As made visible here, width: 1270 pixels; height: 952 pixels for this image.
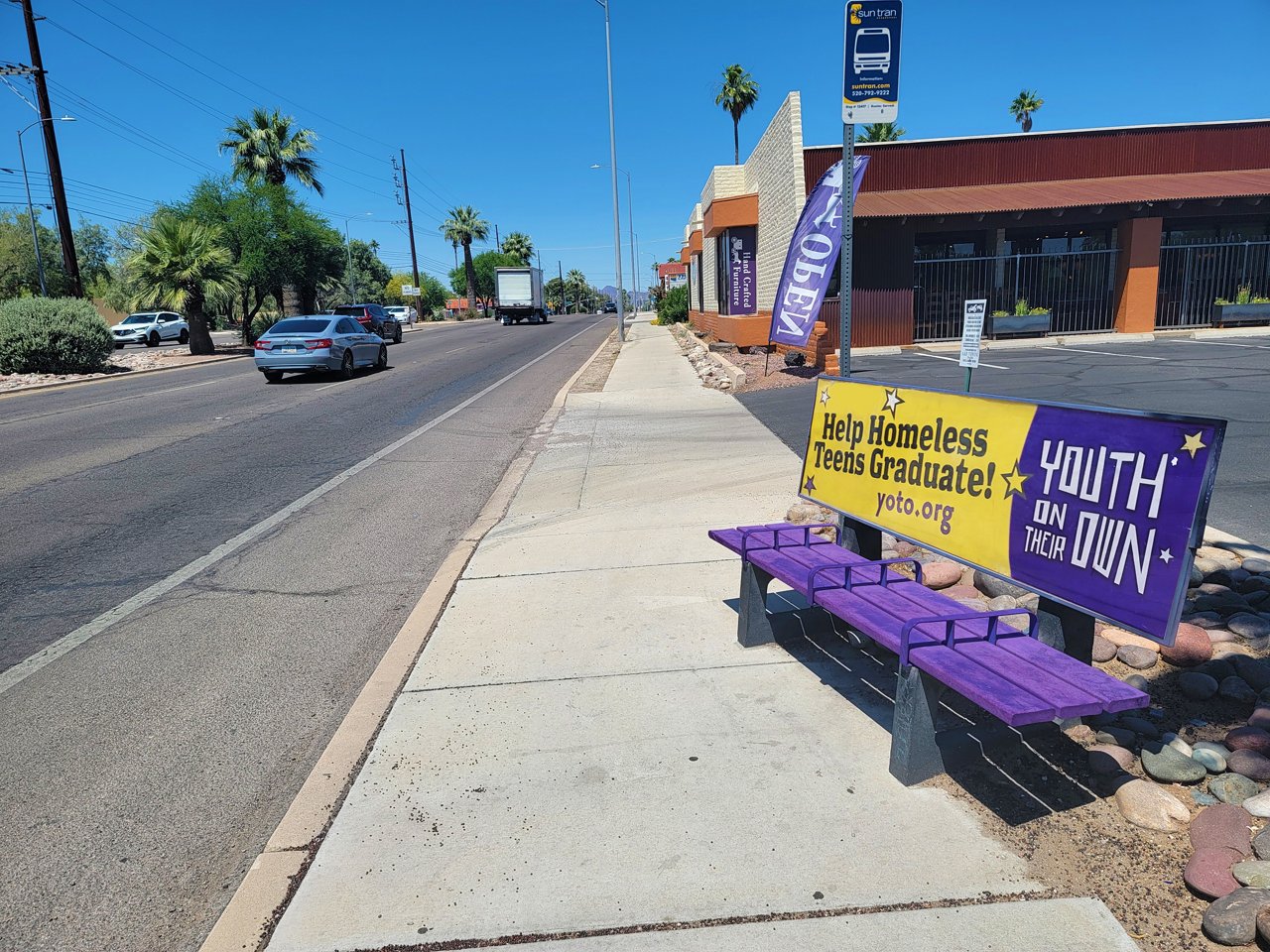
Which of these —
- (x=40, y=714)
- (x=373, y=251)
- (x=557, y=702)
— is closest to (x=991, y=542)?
(x=557, y=702)

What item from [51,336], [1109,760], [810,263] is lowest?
[1109,760]

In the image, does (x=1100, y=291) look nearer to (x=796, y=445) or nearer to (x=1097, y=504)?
(x=796, y=445)

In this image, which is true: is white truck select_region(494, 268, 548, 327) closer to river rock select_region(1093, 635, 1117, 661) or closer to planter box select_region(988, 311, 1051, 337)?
planter box select_region(988, 311, 1051, 337)

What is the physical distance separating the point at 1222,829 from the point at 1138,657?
4.31ft

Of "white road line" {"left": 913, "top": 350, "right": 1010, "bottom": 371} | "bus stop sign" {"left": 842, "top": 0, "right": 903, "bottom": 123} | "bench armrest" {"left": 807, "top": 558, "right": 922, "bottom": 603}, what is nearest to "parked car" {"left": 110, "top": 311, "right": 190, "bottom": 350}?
"white road line" {"left": 913, "top": 350, "right": 1010, "bottom": 371}

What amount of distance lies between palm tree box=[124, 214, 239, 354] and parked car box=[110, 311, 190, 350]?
9796mm

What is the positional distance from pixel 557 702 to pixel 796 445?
6404 mm

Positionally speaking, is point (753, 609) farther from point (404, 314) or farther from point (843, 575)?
point (404, 314)

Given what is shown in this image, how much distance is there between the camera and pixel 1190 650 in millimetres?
3953

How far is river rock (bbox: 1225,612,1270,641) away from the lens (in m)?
4.12

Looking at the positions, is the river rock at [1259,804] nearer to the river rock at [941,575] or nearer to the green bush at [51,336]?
the river rock at [941,575]

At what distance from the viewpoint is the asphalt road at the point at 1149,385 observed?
6977 millimetres

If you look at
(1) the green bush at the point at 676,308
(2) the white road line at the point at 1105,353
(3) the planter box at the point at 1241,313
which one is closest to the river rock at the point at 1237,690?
(2) the white road line at the point at 1105,353

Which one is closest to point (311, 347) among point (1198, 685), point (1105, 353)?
point (1105, 353)
